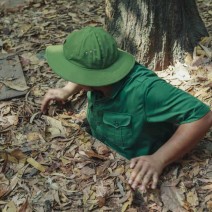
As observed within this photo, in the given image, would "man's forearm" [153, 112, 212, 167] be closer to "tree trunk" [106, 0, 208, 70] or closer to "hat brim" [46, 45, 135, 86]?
"hat brim" [46, 45, 135, 86]

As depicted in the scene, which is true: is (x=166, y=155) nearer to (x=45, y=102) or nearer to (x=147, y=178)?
(x=147, y=178)

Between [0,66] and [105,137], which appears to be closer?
[105,137]

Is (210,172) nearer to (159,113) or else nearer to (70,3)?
(159,113)

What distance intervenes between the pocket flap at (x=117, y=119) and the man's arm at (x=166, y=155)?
340 millimetres

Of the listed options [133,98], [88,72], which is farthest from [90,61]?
[133,98]

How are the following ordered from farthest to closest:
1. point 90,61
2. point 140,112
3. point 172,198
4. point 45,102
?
1. point 45,102
2. point 140,112
3. point 172,198
4. point 90,61

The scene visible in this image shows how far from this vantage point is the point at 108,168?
279 cm

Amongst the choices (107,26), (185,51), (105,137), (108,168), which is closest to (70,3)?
(107,26)

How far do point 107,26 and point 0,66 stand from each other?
1.06 m

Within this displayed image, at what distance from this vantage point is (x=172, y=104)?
2482 mm

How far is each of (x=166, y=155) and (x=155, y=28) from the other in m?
1.27

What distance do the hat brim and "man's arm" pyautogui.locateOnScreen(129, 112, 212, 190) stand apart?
0.50 metres

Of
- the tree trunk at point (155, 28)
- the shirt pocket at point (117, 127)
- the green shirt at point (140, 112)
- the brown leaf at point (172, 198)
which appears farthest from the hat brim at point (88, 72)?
the tree trunk at point (155, 28)

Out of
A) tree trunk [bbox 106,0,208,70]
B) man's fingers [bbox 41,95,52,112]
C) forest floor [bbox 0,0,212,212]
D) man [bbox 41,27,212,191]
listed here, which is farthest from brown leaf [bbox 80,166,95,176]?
tree trunk [bbox 106,0,208,70]
